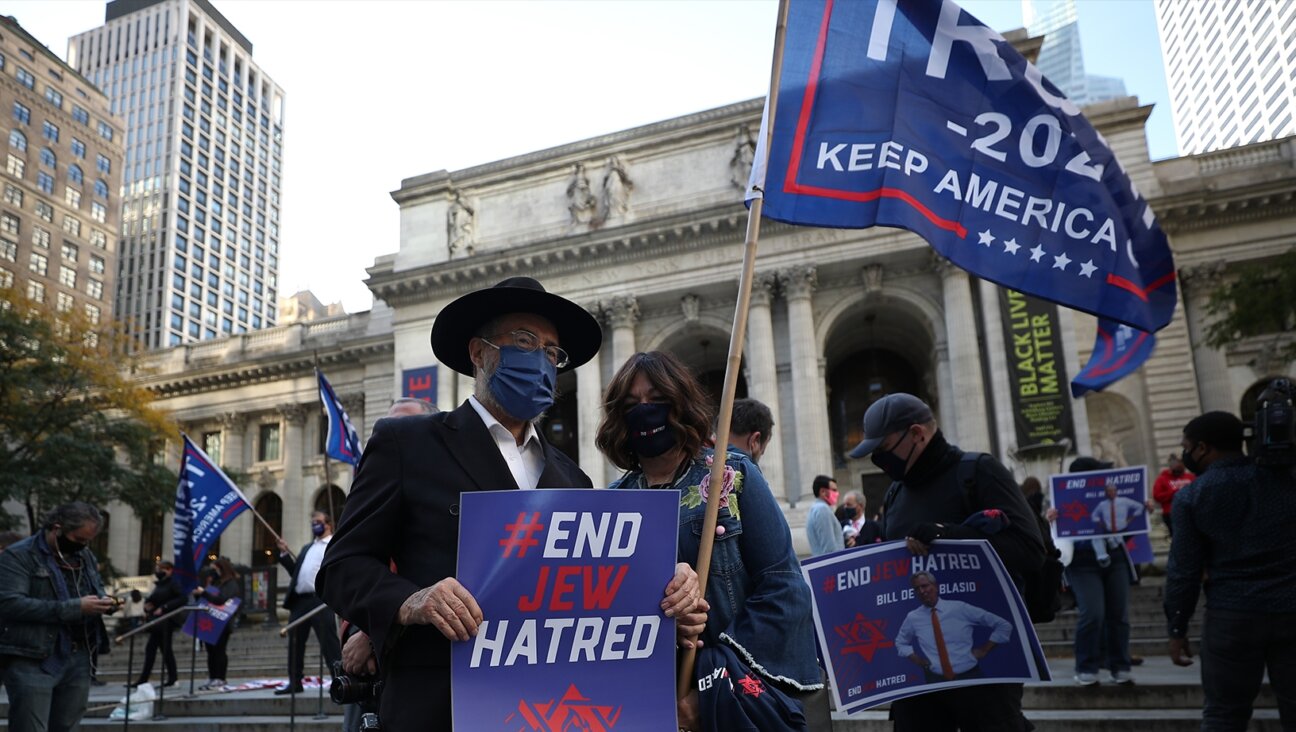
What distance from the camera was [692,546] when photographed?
8.67 feet

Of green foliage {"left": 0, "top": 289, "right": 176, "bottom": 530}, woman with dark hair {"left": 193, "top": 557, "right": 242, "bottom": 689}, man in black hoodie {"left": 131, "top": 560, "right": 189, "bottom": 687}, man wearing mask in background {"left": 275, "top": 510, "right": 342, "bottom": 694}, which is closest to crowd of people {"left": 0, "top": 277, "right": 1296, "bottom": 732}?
man wearing mask in background {"left": 275, "top": 510, "right": 342, "bottom": 694}

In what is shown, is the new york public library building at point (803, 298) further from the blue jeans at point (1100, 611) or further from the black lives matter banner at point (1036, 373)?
the blue jeans at point (1100, 611)

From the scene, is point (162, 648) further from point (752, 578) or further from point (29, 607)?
point (752, 578)

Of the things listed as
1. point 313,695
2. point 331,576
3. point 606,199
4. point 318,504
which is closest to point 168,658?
point 313,695

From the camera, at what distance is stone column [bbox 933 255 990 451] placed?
2559 centimetres

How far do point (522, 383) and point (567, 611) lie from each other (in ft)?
2.49

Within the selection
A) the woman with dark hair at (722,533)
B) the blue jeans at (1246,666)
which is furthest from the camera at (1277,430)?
the woman with dark hair at (722,533)

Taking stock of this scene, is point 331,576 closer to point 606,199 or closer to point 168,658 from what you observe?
point 168,658

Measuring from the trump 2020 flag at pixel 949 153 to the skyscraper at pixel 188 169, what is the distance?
103 meters

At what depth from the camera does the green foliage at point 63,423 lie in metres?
26.2

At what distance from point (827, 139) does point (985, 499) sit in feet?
6.42

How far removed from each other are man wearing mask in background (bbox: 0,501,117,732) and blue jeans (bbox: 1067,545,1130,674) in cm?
762

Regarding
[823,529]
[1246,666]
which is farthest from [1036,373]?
[1246,666]

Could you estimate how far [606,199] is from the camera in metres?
31.0
